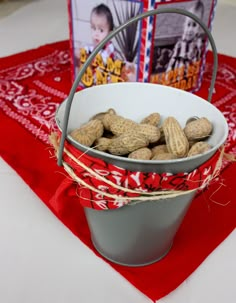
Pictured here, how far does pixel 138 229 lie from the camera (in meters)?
0.39

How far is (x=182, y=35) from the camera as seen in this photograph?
69cm

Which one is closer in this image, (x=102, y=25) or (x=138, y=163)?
(x=138, y=163)

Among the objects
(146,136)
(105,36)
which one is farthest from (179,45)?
(146,136)

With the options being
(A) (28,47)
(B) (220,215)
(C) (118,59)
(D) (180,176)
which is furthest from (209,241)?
(A) (28,47)

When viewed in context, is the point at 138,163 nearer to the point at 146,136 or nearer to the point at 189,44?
the point at 146,136

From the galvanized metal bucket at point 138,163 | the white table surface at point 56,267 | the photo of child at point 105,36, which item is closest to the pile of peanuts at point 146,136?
the galvanized metal bucket at point 138,163

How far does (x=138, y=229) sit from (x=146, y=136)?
95 mm

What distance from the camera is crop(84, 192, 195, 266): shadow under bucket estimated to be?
0.38 meters

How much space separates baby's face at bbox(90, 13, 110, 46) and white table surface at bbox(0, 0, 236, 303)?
0.96 feet

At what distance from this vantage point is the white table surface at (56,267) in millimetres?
405

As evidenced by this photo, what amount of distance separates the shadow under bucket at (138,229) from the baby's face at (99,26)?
14.8 inches

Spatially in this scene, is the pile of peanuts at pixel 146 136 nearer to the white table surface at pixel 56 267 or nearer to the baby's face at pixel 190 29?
the white table surface at pixel 56 267

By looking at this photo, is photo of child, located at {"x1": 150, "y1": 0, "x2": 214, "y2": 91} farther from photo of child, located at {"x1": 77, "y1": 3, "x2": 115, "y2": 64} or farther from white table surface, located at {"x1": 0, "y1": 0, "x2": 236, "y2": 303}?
white table surface, located at {"x1": 0, "y1": 0, "x2": 236, "y2": 303}

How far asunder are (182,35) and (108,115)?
0.33m
